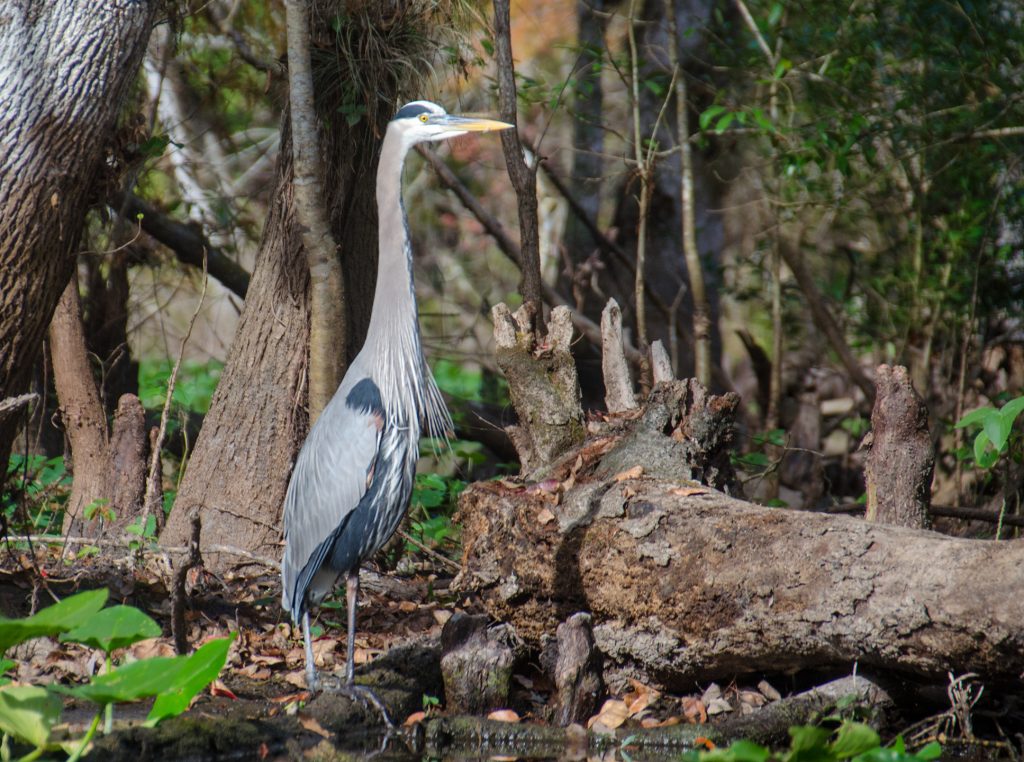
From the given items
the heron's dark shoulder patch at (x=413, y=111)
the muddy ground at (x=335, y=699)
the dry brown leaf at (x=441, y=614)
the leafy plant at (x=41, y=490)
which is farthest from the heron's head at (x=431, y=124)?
the leafy plant at (x=41, y=490)

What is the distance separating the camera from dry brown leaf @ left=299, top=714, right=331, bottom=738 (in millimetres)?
3744

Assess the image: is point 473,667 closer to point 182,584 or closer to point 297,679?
point 297,679

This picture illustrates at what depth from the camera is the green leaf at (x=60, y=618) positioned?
110 inches

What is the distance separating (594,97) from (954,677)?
Result: 6.76m

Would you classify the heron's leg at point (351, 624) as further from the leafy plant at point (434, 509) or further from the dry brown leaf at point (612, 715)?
the leafy plant at point (434, 509)

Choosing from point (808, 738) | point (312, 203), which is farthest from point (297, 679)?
point (808, 738)

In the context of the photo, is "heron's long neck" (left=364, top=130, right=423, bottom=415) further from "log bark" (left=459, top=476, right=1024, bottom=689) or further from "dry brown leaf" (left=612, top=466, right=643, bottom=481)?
"dry brown leaf" (left=612, top=466, right=643, bottom=481)

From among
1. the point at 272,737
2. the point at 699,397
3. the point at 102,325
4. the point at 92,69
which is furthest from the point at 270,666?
the point at 102,325

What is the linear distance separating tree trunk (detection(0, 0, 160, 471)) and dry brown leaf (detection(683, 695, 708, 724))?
2.87 metres

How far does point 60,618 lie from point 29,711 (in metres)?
0.24

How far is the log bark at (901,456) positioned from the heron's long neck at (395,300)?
1960 mm

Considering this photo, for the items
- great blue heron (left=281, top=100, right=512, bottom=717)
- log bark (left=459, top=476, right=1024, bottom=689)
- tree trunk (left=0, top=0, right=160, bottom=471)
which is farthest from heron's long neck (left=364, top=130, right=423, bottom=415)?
tree trunk (left=0, top=0, right=160, bottom=471)

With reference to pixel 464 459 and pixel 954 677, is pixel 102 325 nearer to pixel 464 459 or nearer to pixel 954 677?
pixel 464 459

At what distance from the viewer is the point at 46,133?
160 inches
